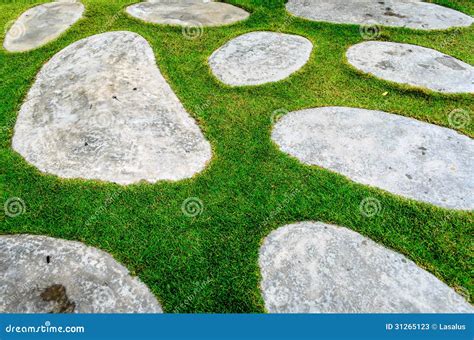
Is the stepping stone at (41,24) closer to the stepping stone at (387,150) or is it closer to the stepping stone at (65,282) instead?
the stepping stone at (65,282)

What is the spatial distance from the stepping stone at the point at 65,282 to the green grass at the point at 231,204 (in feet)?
0.24

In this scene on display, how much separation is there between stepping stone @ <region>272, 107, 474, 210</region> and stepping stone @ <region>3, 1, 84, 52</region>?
3.09 m

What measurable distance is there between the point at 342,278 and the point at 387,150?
1230 millimetres

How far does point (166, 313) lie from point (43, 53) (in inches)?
136

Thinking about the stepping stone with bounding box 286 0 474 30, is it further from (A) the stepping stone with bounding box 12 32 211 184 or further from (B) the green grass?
(A) the stepping stone with bounding box 12 32 211 184

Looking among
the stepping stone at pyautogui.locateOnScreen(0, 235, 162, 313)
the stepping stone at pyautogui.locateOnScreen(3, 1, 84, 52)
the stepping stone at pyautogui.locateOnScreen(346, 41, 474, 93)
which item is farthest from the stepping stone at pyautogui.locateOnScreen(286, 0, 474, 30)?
the stepping stone at pyautogui.locateOnScreen(0, 235, 162, 313)

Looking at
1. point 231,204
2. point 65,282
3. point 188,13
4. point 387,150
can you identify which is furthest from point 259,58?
point 65,282

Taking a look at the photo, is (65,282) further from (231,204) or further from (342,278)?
(342,278)

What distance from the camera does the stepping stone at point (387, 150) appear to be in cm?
276

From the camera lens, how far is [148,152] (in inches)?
118

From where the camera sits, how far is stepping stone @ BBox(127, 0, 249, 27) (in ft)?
15.7

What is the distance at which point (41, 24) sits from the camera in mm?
4879

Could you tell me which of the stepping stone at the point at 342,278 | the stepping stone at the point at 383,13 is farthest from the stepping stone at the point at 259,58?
the stepping stone at the point at 342,278
